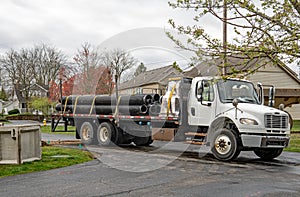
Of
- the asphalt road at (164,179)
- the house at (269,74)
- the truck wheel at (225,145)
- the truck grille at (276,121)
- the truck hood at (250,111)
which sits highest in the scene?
the house at (269,74)

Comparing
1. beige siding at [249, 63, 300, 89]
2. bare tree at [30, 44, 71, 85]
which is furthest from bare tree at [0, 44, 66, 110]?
beige siding at [249, 63, 300, 89]

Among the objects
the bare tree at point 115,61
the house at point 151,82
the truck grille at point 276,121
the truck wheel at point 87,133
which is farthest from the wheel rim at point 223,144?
the bare tree at point 115,61

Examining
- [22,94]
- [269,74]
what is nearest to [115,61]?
[269,74]

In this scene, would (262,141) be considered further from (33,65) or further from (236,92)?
(33,65)

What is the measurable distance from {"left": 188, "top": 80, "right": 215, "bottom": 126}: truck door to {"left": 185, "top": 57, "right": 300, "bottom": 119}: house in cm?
46

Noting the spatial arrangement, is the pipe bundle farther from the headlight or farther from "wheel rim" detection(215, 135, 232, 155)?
the headlight

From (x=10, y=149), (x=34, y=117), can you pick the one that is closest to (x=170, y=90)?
(x=10, y=149)

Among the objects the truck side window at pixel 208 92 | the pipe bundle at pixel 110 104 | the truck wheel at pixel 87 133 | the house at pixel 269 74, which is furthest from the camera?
the truck wheel at pixel 87 133

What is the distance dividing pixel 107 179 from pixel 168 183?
1387mm

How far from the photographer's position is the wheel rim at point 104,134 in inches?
627

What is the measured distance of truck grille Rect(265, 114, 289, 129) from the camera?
35.6ft

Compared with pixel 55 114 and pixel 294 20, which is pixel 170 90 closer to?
pixel 294 20

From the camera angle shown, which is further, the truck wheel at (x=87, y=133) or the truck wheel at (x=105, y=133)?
the truck wheel at (x=87, y=133)

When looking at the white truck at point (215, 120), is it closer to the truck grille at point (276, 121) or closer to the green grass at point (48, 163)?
the truck grille at point (276, 121)
